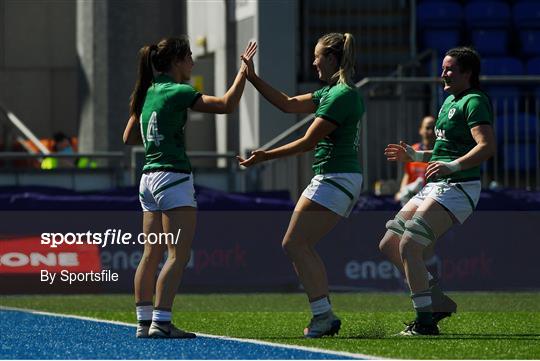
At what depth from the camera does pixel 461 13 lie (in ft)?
68.9

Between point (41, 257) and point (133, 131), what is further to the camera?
point (41, 257)

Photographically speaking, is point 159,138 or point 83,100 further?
point 83,100

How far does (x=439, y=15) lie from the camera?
68.4 ft

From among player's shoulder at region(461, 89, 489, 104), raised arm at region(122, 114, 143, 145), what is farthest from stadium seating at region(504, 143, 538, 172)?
raised arm at region(122, 114, 143, 145)

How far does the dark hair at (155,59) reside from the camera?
879cm

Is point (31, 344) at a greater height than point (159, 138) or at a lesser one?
lesser

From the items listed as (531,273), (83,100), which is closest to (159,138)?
(531,273)

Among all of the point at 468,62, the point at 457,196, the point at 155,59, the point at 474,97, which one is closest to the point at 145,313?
the point at 155,59

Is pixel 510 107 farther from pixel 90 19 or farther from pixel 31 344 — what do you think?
pixel 31 344

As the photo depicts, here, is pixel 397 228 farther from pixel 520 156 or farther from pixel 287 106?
pixel 520 156

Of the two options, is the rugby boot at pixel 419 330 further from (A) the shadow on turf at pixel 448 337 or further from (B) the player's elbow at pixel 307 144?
(B) the player's elbow at pixel 307 144

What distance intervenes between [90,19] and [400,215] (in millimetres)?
13737

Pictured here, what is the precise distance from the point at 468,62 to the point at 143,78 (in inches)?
77.3

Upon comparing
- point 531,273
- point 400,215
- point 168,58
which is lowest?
point 531,273
